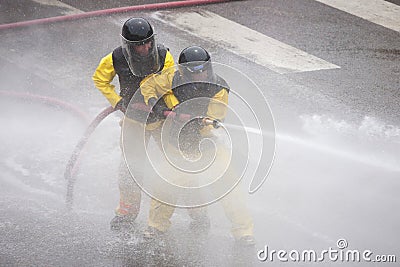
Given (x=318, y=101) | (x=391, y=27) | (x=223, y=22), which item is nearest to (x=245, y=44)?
(x=223, y=22)

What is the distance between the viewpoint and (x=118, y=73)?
20.1ft

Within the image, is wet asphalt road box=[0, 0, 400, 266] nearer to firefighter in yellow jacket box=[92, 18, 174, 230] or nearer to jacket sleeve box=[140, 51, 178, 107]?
firefighter in yellow jacket box=[92, 18, 174, 230]

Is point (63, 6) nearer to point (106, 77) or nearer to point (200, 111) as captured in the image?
point (106, 77)

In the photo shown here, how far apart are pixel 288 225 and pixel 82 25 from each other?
5088mm

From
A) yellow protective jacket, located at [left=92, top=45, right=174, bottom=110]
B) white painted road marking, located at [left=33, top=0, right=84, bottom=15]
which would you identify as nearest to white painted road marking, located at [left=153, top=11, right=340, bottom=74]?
white painted road marking, located at [left=33, top=0, right=84, bottom=15]

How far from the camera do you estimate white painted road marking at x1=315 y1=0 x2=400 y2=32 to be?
402 inches

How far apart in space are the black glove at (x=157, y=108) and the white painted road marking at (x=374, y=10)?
210 inches

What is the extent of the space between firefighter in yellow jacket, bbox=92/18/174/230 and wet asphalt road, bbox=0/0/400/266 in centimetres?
27

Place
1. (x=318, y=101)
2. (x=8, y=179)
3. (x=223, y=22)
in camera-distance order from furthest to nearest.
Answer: (x=223, y=22) → (x=318, y=101) → (x=8, y=179)

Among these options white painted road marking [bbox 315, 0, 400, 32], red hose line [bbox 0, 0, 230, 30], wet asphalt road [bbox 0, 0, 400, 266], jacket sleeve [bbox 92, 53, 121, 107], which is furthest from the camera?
white painted road marking [bbox 315, 0, 400, 32]

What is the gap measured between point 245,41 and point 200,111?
402cm

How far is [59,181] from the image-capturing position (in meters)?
6.95

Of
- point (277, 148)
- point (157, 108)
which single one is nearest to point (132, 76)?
point (157, 108)

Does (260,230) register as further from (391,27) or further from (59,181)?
(391,27)
